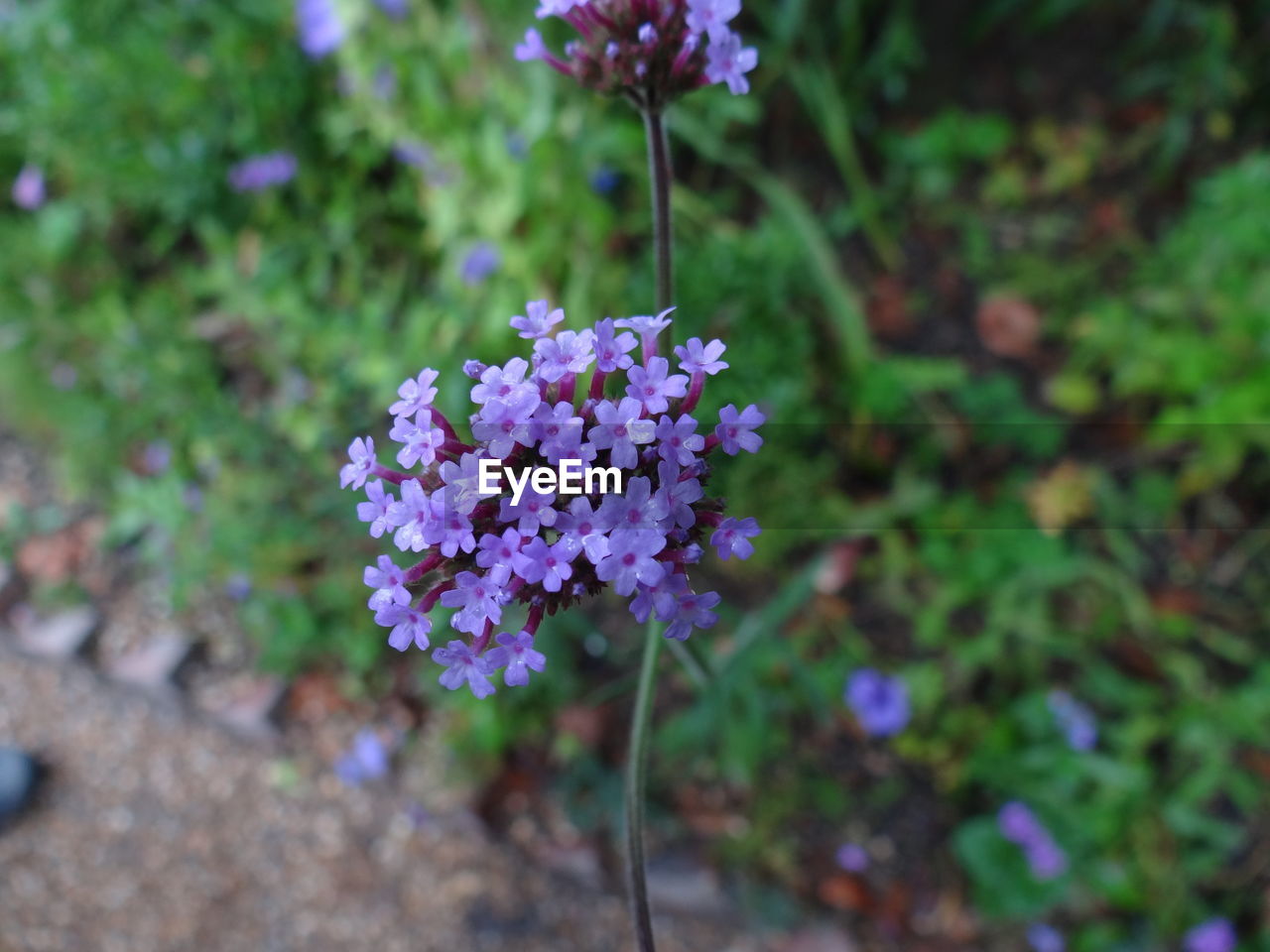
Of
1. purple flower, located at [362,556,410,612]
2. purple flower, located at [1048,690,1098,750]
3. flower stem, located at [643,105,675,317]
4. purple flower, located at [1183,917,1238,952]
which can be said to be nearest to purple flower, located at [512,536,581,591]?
purple flower, located at [362,556,410,612]

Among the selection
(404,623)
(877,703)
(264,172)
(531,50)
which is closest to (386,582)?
(404,623)

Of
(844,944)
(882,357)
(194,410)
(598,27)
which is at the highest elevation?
(882,357)

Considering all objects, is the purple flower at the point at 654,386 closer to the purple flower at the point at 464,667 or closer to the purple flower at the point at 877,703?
the purple flower at the point at 464,667

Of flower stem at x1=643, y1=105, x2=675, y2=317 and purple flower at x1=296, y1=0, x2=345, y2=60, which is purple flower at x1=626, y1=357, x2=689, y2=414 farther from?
purple flower at x1=296, y1=0, x2=345, y2=60

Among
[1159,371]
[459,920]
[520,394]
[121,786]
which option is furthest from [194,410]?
[1159,371]

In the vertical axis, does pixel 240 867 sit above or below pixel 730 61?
below

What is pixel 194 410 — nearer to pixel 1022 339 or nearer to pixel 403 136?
pixel 403 136

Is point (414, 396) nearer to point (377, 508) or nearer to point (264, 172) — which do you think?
point (377, 508)

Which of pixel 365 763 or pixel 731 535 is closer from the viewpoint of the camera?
pixel 731 535

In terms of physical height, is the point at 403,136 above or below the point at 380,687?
above
